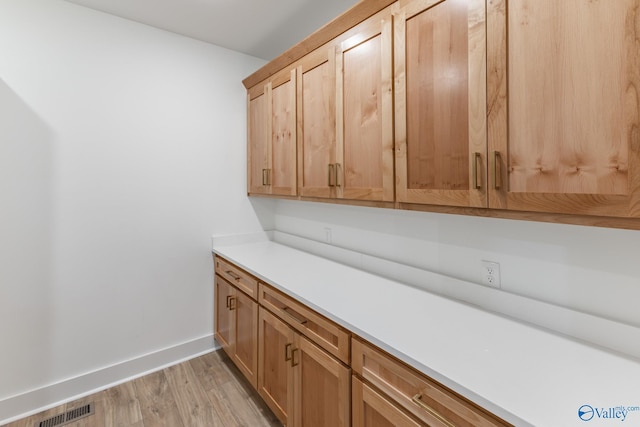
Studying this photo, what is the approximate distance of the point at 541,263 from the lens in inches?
46.8

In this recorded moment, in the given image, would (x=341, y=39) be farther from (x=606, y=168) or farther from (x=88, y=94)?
(x=88, y=94)

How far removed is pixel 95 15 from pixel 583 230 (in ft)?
9.76

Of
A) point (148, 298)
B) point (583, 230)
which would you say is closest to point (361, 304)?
point (583, 230)

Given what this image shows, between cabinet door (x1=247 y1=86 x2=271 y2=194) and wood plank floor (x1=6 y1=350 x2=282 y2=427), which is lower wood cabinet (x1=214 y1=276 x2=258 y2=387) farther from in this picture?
cabinet door (x1=247 y1=86 x2=271 y2=194)

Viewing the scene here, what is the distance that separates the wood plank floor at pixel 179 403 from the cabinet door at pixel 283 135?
1415 millimetres

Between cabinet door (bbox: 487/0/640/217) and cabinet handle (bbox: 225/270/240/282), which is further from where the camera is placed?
cabinet handle (bbox: 225/270/240/282)

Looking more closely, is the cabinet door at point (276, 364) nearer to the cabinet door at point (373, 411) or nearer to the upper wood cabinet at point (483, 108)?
the cabinet door at point (373, 411)

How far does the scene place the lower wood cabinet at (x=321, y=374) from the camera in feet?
3.01

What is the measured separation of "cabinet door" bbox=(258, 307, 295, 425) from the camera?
5.08 ft

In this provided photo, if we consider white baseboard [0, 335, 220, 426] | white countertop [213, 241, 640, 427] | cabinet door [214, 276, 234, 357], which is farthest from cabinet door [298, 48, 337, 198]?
white baseboard [0, 335, 220, 426]

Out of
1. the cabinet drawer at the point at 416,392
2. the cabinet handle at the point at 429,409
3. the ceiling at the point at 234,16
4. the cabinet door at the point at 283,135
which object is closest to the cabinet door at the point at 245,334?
the cabinet door at the point at 283,135

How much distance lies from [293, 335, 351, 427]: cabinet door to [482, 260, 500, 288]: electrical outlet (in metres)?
0.74

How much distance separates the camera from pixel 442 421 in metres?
0.87

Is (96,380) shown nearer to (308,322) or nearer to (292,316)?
(292,316)
